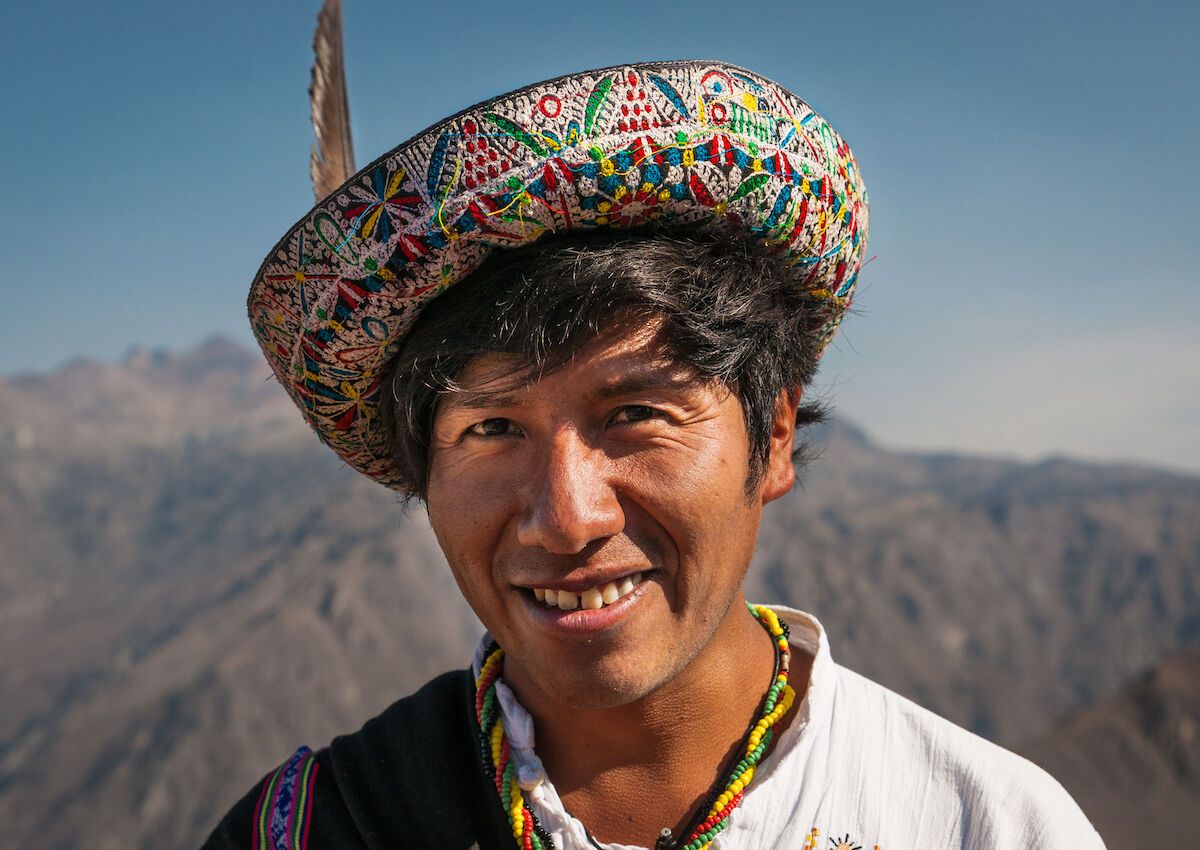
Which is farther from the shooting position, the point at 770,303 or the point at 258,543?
the point at 258,543

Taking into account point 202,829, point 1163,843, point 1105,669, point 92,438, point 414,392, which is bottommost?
point 1105,669

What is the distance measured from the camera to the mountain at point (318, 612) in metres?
61.4

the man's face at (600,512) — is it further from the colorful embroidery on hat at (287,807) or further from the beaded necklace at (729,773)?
the colorful embroidery on hat at (287,807)

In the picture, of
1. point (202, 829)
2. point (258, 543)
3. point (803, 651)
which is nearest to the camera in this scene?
point (803, 651)

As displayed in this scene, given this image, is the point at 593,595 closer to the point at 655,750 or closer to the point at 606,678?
the point at 606,678

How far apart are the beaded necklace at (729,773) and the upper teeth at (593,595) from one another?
0.47m

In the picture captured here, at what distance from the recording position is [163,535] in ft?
432

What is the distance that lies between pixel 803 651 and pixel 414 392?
103cm

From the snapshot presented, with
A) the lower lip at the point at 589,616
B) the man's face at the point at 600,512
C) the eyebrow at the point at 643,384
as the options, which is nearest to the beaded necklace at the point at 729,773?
the man's face at the point at 600,512

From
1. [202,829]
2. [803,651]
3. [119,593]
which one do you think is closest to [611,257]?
[803,651]

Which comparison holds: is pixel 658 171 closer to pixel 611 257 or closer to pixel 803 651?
pixel 611 257

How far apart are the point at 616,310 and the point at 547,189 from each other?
0.85ft

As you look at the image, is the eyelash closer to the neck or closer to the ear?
the ear

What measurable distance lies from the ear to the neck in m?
0.25
